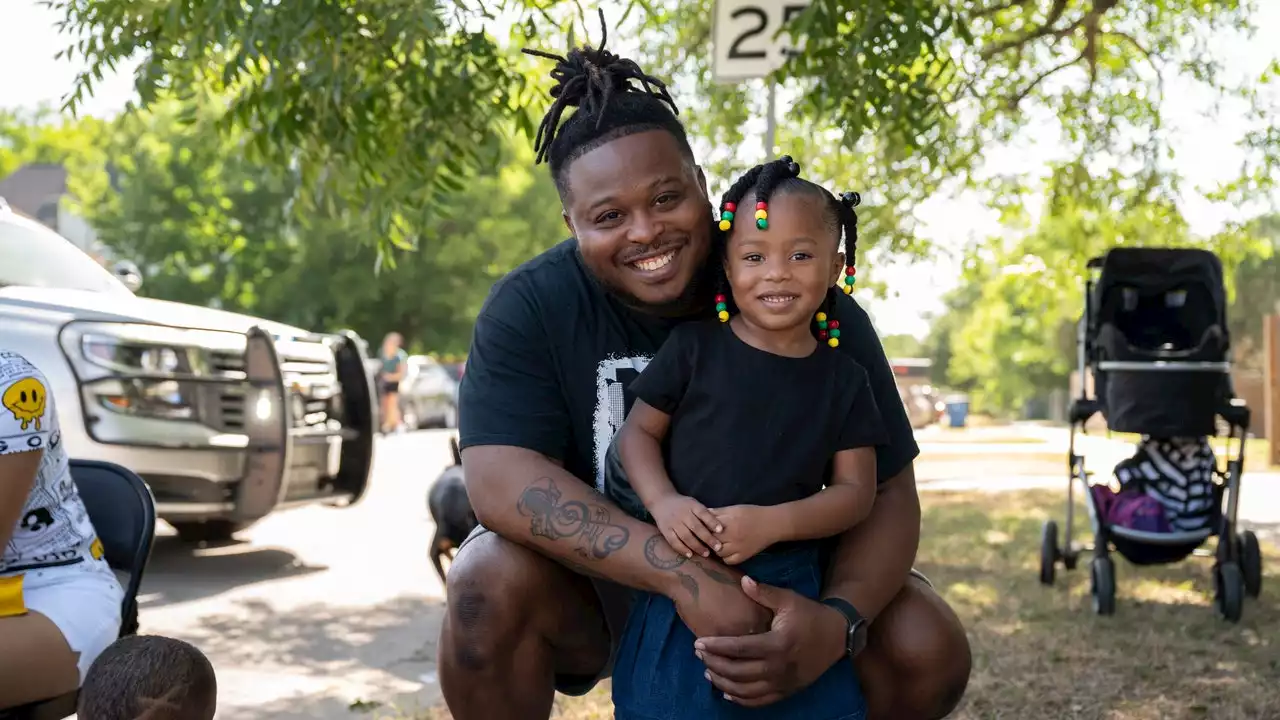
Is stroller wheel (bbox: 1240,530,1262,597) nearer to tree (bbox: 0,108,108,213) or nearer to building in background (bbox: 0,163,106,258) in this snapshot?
tree (bbox: 0,108,108,213)

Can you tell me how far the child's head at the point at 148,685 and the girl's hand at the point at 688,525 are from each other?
2.97 feet

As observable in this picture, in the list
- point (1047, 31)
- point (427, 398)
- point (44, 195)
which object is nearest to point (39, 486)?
point (1047, 31)

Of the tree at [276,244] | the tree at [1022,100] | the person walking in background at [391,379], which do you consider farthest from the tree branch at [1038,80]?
the tree at [276,244]

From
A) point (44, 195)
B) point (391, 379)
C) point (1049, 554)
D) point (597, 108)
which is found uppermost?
point (44, 195)

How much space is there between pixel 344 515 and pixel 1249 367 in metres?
36.8

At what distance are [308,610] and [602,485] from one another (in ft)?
13.4

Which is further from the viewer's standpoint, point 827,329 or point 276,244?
point 276,244

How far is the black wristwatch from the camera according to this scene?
272 cm

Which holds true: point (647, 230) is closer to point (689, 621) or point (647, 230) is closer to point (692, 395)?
point (692, 395)

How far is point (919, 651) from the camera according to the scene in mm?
2939

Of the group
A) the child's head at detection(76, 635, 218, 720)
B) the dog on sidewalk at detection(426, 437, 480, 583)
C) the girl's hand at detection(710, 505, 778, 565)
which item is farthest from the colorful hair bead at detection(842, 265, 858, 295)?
the dog on sidewalk at detection(426, 437, 480, 583)

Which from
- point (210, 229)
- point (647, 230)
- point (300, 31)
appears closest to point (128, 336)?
point (300, 31)

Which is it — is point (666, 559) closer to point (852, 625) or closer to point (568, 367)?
point (852, 625)

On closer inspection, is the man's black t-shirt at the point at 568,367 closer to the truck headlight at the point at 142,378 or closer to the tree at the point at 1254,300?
the truck headlight at the point at 142,378
